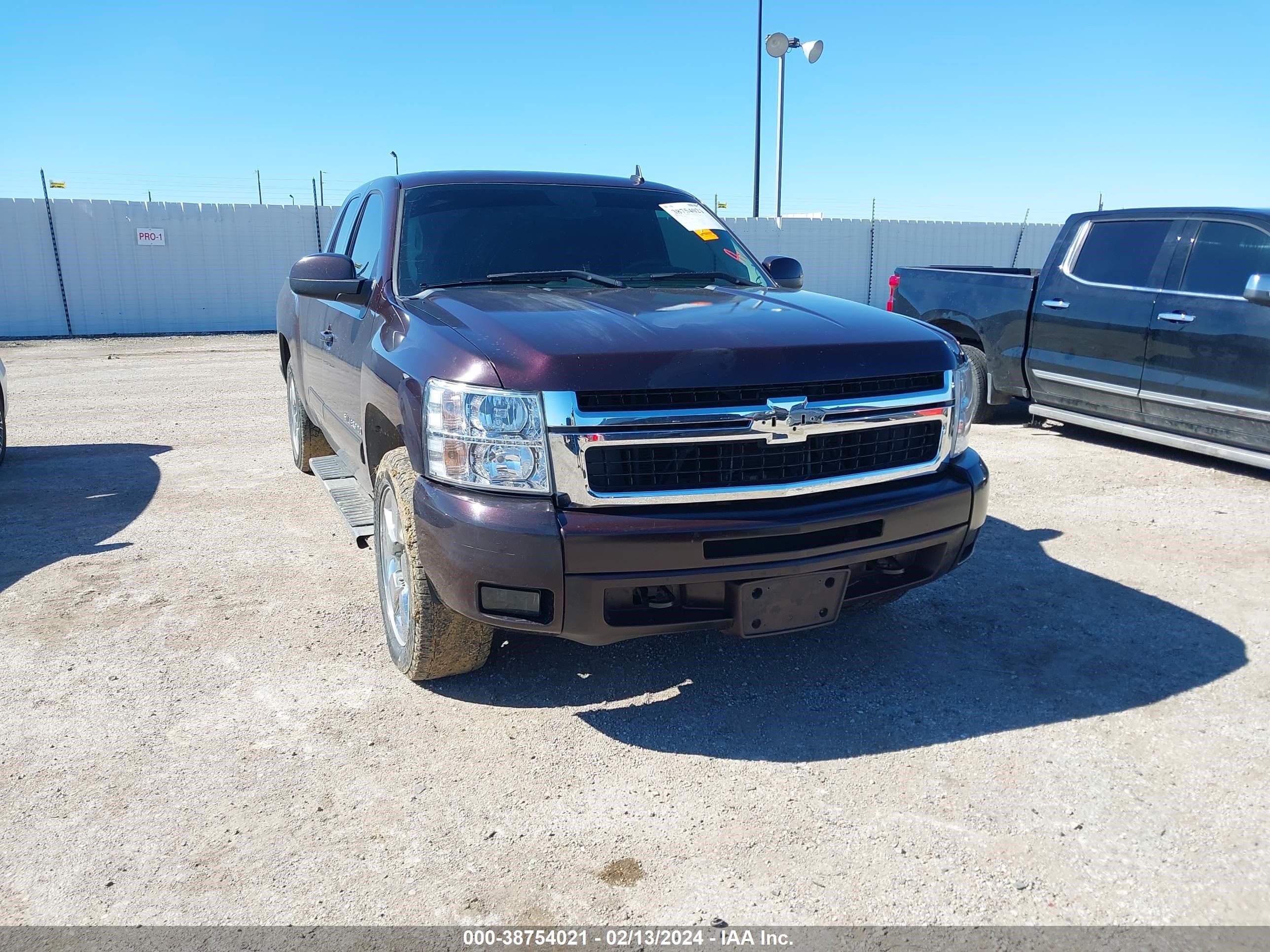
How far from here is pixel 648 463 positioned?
2818 mm

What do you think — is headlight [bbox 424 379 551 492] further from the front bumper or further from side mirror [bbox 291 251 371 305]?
side mirror [bbox 291 251 371 305]

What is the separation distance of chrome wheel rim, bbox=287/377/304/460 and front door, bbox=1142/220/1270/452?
5.86 metres

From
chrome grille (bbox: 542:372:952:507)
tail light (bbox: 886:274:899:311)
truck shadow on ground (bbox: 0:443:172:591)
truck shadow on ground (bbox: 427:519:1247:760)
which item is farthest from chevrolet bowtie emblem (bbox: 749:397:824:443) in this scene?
tail light (bbox: 886:274:899:311)

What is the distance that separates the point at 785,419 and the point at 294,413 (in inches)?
182

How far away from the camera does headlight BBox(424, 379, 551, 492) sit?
2.75 m

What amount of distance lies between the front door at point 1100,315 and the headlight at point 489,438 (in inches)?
218

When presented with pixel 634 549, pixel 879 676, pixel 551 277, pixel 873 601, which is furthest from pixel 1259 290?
pixel 634 549

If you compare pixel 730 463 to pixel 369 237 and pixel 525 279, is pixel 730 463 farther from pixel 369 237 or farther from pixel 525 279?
pixel 369 237

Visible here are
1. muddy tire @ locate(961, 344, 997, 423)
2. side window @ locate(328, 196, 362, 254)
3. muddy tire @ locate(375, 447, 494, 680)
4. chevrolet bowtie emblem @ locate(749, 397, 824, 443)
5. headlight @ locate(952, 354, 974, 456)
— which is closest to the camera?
chevrolet bowtie emblem @ locate(749, 397, 824, 443)

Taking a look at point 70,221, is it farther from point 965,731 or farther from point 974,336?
point 965,731

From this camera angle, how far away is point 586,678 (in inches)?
139

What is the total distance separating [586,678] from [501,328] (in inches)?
53.1

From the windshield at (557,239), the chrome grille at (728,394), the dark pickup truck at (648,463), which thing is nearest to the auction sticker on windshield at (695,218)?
the windshield at (557,239)

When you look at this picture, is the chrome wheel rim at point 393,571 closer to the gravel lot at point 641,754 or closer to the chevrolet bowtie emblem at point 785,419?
the gravel lot at point 641,754
